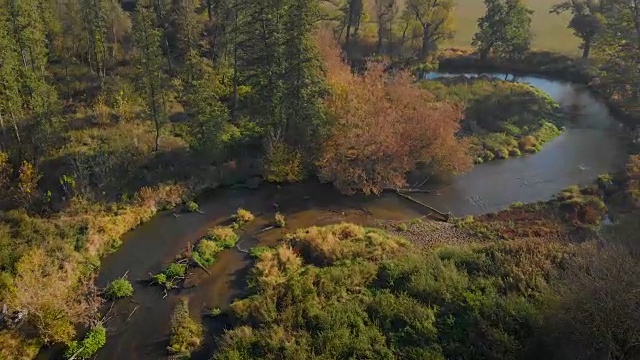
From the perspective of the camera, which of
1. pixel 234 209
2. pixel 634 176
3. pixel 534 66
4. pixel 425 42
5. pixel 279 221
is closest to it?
pixel 279 221

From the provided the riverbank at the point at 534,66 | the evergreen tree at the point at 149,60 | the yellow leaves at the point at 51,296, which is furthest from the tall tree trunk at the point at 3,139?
the riverbank at the point at 534,66

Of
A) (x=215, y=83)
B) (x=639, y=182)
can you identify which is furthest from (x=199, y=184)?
(x=639, y=182)

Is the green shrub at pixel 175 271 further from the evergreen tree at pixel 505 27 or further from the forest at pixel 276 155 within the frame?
the evergreen tree at pixel 505 27

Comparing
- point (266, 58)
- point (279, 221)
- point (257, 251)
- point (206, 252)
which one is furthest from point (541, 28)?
point (206, 252)

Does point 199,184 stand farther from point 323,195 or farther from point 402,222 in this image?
point 402,222

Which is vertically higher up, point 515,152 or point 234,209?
point 515,152

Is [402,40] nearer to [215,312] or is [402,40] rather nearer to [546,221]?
[546,221]
